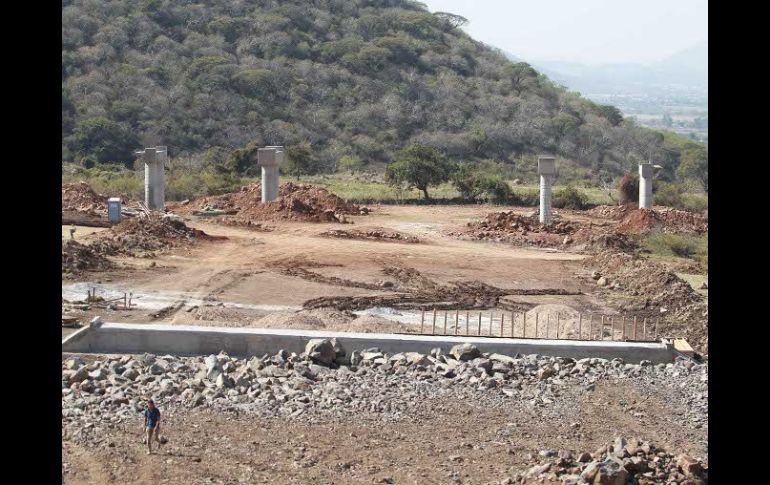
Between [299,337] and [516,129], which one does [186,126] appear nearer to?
[516,129]

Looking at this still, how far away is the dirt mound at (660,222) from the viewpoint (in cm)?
2731

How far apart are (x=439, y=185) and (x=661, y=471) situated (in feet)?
87.0

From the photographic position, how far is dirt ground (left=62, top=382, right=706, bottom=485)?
9.75 meters

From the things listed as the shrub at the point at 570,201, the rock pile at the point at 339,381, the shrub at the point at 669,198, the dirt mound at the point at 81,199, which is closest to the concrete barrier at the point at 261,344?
the rock pile at the point at 339,381

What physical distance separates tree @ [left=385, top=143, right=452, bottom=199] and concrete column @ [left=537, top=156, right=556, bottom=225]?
6.52 m

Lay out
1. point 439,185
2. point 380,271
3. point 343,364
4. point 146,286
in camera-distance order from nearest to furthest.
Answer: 1. point 343,364
2. point 146,286
3. point 380,271
4. point 439,185

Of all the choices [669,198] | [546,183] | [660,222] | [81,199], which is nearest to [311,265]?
[546,183]

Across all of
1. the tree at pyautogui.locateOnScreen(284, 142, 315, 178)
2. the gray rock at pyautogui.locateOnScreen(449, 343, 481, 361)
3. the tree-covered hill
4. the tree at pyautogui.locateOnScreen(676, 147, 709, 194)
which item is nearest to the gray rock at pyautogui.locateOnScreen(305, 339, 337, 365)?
the gray rock at pyautogui.locateOnScreen(449, 343, 481, 361)

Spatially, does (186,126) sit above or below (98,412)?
above

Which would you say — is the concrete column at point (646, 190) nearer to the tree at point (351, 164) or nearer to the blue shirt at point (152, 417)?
the tree at point (351, 164)

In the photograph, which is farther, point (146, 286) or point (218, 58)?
point (218, 58)

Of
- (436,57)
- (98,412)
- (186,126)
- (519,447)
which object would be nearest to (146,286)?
(98,412)
